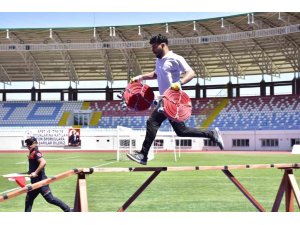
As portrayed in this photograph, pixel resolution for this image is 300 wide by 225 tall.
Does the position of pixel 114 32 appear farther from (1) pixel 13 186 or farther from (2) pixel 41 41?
(1) pixel 13 186

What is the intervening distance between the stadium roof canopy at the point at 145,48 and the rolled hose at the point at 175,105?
41713 mm

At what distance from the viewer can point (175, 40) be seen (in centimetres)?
5306

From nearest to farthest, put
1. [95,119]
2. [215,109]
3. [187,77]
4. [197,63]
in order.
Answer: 1. [187,77]
2. [215,109]
3. [95,119]
4. [197,63]

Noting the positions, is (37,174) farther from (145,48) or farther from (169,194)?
(145,48)

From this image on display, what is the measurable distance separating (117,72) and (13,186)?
49.2 m

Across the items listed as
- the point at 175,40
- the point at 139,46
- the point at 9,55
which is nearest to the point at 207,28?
the point at 175,40

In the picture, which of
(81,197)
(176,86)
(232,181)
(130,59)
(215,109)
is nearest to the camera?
(176,86)

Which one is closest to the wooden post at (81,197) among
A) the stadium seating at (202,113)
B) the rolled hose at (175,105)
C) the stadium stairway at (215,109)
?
the rolled hose at (175,105)

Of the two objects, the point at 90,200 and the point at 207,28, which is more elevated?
the point at 207,28

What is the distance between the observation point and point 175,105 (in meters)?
6.75

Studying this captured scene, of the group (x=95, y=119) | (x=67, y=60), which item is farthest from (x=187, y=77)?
(x=67, y=60)

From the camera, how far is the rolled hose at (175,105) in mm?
6711

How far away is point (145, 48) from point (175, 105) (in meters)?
51.0

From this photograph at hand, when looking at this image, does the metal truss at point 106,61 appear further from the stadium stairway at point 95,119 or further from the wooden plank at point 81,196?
the wooden plank at point 81,196
